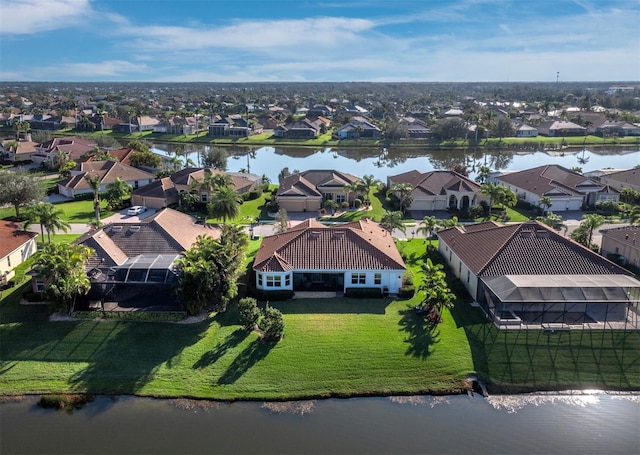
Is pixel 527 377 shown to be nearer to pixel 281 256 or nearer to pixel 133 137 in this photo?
pixel 281 256

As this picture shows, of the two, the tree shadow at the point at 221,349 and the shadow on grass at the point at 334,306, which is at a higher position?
the shadow on grass at the point at 334,306

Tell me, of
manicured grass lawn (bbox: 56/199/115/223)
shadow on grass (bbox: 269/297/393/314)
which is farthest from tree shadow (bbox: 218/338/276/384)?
manicured grass lawn (bbox: 56/199/115/223)

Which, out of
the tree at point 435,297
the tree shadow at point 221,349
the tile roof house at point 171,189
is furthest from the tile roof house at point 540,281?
the tile roof house at point 171,189

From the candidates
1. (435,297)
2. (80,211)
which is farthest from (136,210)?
(435,297)

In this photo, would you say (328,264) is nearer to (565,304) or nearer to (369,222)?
(369,222)

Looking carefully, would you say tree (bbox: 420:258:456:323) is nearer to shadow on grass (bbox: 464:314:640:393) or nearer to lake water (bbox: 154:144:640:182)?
shadow on grass (bbox: 464:314:640:393)

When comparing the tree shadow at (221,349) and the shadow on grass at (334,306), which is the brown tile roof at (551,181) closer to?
the shadow on grass at (334,306)
